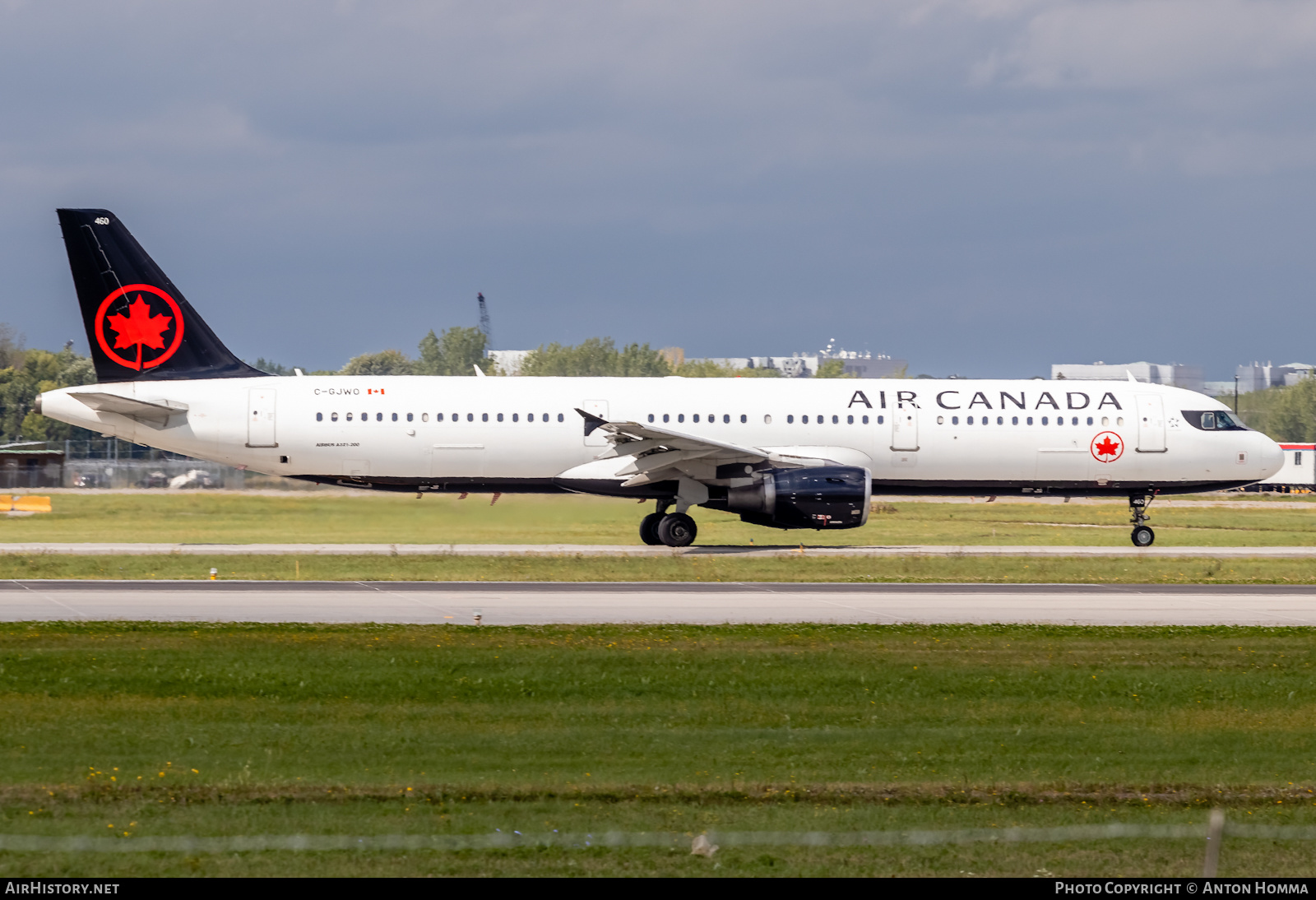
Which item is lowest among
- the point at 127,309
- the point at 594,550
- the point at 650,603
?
the point at 650,603

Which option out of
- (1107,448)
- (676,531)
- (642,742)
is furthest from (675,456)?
(642,742)

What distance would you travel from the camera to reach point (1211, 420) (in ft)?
118

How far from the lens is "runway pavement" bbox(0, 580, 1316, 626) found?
2042cm

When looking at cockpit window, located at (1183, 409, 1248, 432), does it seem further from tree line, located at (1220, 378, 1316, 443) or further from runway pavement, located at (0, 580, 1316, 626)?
tree line, located at (1220, 378, 1316, 443)

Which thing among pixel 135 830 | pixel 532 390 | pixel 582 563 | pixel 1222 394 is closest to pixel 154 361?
pixel 532 390

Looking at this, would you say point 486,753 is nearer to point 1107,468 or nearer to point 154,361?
point 154,361

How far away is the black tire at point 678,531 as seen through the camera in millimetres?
32781

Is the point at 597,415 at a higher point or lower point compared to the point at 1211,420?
lower

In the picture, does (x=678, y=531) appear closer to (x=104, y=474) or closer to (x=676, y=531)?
(x=676, y=531)

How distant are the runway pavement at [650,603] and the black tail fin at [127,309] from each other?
965 centimetres

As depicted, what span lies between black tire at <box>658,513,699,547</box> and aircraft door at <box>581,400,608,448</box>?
2440mm

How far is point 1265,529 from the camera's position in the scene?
46.4m

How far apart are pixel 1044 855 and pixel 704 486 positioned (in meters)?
24.0

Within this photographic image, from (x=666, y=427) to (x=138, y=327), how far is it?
1291 cm
